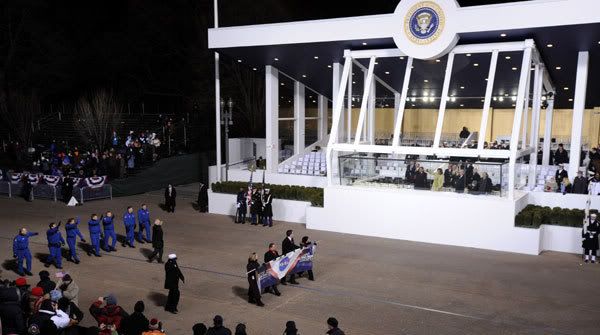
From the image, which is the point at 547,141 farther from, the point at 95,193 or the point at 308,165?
the point at 95,193

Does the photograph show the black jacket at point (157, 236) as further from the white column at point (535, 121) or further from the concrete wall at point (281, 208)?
the white column at point (535, 121)

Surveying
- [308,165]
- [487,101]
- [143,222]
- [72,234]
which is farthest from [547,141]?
[72,234]

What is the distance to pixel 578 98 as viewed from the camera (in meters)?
20.3

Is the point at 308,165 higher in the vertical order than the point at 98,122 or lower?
lower

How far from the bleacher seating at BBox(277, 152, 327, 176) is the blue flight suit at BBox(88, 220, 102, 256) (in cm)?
1179

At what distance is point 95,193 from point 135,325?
798 inches

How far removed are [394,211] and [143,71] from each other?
37483 mm

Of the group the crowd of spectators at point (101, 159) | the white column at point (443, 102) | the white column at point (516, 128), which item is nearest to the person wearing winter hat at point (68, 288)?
the white column at point (443, 102)

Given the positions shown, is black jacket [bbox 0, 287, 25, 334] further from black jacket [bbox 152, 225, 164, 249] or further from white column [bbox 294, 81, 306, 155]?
white column [bbox 294, 81, 306, 155]

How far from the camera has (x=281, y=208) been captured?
22781 mm

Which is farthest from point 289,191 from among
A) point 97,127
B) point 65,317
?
point 97,127

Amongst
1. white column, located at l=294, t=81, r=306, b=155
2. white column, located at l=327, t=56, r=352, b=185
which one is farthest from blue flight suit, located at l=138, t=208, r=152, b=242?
white column, located at l=294, t=81, r=306, b=155

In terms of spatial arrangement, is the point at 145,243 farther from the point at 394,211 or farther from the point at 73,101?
the point at 73,101

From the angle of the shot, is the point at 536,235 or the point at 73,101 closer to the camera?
the point at 536,235
